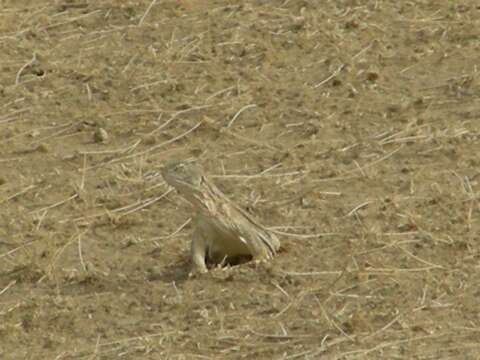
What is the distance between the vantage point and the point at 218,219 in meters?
6.83

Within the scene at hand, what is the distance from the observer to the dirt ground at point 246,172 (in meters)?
6.32

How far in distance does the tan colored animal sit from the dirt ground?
0.11m

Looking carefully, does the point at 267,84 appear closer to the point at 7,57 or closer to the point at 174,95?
the point at 174,95

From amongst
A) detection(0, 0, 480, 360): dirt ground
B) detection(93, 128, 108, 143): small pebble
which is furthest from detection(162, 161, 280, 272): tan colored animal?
detection(93, 128, 108, 143): small pebble

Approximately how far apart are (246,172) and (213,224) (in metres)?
1.13

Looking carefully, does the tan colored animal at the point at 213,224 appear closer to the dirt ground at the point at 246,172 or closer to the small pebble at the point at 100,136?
the dirt ground at the point at 246,172

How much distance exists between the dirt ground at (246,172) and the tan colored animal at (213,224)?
4.1 inches

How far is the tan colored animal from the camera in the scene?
22.2 feet

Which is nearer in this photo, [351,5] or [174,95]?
[174,95]

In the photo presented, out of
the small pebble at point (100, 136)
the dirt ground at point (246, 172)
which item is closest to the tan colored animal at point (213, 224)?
the dirt ground at point (246, 172)

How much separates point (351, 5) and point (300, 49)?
2.22ft

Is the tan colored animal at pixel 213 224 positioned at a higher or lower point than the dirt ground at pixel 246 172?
higher

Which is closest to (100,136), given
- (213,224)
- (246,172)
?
(246,172)

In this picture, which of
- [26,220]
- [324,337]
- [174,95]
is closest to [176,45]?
[174,95]
